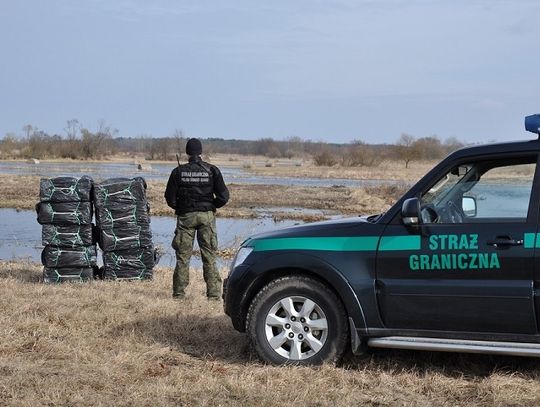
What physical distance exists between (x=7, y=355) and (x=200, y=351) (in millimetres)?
1626

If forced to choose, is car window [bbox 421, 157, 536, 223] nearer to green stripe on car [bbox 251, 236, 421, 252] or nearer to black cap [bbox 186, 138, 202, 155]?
green stripe on car [bbox 251, 236, 421, 252]

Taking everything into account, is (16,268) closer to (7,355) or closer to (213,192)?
(213,192)

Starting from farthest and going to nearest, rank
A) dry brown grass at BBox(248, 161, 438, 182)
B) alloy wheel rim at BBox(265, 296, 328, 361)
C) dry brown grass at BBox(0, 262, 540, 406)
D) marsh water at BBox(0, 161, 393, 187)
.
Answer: dry brown grass at BBox(248, 161, 438, 182)
marsh water at BBox(0, 161, 393, 187)
alloy wheel rim at BBox(265, 296, 328, 361)
dry brown grass at BBox(0, 262, 540, 406)

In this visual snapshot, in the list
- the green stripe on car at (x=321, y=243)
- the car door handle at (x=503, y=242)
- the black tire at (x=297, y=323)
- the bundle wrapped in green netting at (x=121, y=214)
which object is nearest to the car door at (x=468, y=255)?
the car door handle at (x=503, y=242)

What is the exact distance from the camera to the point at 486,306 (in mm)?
5387

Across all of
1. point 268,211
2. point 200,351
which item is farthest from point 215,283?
point 268,211

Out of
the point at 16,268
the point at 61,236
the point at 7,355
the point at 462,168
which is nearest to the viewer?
the point at 462,168

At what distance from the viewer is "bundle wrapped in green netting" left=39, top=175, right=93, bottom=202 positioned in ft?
34.6

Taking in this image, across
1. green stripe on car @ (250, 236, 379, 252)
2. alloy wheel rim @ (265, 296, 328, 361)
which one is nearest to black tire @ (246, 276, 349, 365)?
alloy wheel rim @ (265, 296, 328, 361)

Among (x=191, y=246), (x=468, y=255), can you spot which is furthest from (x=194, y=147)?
(x=468, y=255)

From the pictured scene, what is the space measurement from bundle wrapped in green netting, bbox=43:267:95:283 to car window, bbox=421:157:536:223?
6228mm

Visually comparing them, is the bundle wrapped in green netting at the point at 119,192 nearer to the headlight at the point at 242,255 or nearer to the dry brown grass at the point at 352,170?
the headlight at the point at 242,255

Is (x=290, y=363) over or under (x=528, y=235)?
under

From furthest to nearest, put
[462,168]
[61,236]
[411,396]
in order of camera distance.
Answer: [61,236] < [462,168] < [411,396]
